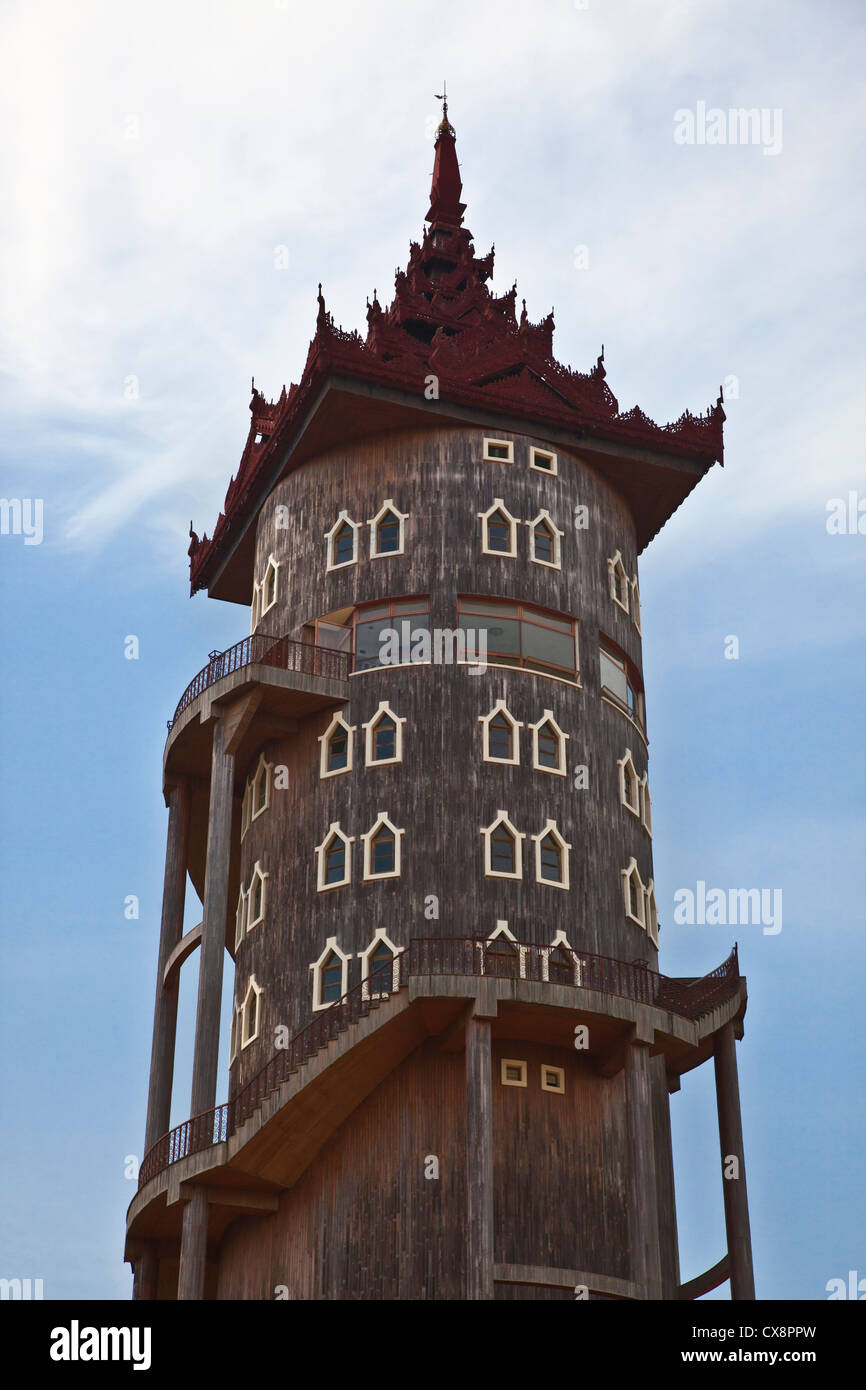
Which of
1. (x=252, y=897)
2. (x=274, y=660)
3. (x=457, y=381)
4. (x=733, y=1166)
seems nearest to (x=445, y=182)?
(x=457, y=381)

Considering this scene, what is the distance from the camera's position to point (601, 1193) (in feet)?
129

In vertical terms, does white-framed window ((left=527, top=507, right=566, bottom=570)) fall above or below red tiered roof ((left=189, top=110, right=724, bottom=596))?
below

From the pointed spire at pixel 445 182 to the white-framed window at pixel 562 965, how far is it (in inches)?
1012

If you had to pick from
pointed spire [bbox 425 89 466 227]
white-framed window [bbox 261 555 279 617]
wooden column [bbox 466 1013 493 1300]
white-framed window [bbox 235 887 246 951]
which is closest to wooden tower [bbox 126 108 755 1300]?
wooden column [bbox 466 1013 493 1300]

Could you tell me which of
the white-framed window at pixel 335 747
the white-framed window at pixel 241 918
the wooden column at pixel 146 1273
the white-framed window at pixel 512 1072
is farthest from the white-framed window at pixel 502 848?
the wooden column at pixel 146 1273

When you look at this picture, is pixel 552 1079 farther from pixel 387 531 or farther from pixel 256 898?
pixel 387 531

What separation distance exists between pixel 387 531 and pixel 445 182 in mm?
17450

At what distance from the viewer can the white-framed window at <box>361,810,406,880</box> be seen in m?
41.7

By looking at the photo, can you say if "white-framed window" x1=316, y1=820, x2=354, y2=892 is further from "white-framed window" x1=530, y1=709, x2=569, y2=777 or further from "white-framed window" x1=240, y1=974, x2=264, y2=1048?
"white-framed window" x1=530, y1=709, x2=569, y2=777

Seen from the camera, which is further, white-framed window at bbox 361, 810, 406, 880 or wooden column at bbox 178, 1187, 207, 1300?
white-framed window at bbox 361, 810, 406, 880

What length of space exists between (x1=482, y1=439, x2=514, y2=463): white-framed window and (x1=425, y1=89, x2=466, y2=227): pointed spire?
12.6 metres
